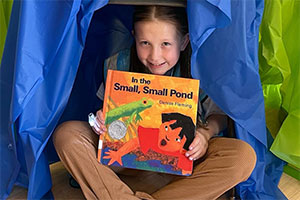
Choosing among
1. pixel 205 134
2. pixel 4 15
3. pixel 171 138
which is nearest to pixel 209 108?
pixel 205 134

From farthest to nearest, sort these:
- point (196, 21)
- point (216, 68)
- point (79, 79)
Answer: point (79, 79), point (216, 68), point (196, 21)

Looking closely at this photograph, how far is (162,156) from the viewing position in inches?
44.8

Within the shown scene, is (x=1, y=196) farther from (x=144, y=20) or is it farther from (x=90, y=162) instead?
(x=144, y=20)

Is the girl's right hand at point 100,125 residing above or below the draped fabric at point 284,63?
below

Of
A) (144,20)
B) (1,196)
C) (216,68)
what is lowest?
(1,196)

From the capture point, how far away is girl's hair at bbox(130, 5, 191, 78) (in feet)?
3.82

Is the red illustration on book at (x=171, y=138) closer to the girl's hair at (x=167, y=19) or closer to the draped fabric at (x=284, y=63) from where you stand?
the girl's hair at (x=167, y=19)

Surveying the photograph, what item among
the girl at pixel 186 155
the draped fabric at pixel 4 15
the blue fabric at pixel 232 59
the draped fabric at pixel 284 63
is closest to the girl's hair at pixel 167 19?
the girl at pixel 186 155

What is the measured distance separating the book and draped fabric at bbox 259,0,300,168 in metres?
0.30

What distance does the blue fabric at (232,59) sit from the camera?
3.25 ft

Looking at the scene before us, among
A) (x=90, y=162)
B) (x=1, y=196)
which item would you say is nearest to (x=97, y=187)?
(x=90, y=162)

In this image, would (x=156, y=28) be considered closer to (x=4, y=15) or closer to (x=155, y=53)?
(x=155, y=53)

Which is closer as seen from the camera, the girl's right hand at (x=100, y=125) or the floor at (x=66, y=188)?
the girl's right hand at (x=100, y=125)

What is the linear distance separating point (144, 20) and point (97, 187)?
49 cm
